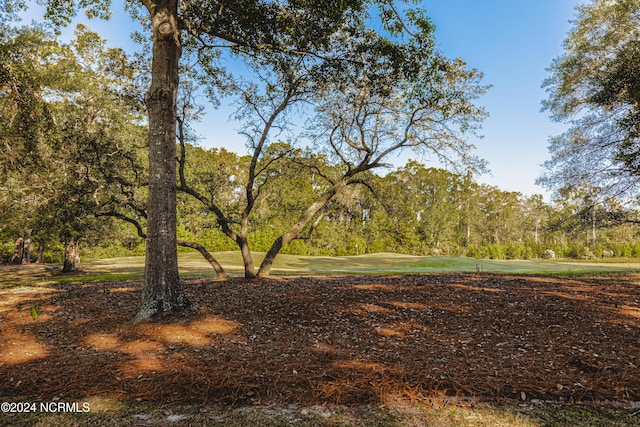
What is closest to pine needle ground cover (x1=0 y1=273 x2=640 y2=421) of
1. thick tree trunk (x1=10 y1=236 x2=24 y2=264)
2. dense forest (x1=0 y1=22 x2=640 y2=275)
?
dense forest (x1=0 y1=22 x2=640 y2=275)

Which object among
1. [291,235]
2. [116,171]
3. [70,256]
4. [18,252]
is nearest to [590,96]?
[291,235]

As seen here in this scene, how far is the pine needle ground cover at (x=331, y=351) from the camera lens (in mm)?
3346

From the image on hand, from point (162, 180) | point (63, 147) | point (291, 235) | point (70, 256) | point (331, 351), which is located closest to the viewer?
point (331, 351)

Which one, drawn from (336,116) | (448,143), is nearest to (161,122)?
(336,116)

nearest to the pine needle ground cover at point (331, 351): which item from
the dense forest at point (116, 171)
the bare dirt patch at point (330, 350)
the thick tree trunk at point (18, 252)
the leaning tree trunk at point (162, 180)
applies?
the bare dirt patch at point (330, 350)

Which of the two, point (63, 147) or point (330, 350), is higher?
point (63, 147)

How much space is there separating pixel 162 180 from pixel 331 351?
4.20 metres

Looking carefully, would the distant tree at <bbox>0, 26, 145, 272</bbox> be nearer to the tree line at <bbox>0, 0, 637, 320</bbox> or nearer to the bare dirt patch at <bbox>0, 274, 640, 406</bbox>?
the tree line at <bbox>0, 0, 637, 320</bbox>

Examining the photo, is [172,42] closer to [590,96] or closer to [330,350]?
[330,350]

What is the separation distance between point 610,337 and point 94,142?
548 inches

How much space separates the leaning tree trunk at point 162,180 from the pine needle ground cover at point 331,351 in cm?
49

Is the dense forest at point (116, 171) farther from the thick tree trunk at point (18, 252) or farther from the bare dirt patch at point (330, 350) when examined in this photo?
the bare dirt patch at point (330, 350)

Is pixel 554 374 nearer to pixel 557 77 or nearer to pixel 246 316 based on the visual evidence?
pixel 246 316

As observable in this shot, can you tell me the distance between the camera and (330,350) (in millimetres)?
4684
